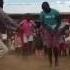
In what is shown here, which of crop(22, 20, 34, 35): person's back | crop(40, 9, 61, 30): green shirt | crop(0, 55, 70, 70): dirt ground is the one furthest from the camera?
crop(22, 20, 34, 35): person's back

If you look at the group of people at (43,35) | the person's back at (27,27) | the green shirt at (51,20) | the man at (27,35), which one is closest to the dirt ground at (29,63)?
the group of people at (43,35)

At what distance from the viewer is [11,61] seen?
10.4 m

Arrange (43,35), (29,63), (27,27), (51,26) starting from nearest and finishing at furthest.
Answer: (51,26)
(43,35)
(29,63)
(27,27)

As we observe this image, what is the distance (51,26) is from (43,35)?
471mm

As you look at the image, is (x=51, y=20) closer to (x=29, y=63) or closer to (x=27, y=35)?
(x=29, y=63)

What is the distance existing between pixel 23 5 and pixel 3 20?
8.60 metres

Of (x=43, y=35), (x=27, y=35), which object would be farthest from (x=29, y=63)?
(x=27, y=35)

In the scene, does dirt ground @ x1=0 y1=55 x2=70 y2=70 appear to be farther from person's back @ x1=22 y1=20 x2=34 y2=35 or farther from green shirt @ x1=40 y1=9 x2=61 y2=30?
green shirt @ x1=40 y1=9 x2=61 y2=30

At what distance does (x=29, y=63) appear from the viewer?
1023cm

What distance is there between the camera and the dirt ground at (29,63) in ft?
31.8

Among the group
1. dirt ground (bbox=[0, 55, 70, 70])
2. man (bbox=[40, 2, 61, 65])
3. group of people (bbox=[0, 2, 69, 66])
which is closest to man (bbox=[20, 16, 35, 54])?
group of people (bbox=[0, 2, 69, 66])

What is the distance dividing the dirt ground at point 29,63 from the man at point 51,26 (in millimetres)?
277

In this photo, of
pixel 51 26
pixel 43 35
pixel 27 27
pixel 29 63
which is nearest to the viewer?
pixel 51 26

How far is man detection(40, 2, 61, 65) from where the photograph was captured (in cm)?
931
